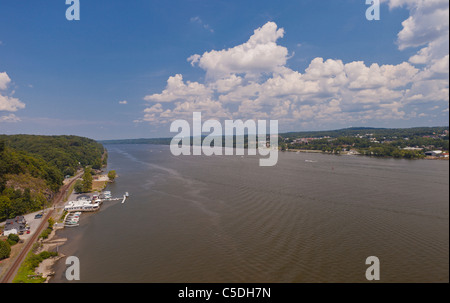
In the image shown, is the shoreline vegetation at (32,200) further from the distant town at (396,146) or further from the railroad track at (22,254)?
the distant town at (396,146)

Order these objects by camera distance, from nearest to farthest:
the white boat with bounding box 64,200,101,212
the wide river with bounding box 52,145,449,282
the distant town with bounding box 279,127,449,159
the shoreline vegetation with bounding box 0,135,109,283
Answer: the wide river with bounding box 52,145,449,282, the shoreline vegetation with bounding box 0,135,109,283, the white boat with bounding box 64,200,101,212, the distant town with bounding box 279,127,449,159

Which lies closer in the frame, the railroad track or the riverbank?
the railroad track

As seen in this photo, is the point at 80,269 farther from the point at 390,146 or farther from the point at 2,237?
the point at 390,146

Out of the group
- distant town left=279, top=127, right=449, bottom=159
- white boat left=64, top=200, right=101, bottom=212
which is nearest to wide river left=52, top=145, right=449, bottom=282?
white boat left=64, top=200, right=101, bottom=212

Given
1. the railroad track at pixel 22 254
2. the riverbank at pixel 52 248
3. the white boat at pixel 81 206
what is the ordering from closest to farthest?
1. the railroad track at pixel 22 254
2. the riverbank at pixel 52 248
3. the white boat at pixel 81 206

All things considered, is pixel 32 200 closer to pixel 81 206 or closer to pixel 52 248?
pixel 81 206

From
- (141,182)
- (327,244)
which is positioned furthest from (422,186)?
(141,182)

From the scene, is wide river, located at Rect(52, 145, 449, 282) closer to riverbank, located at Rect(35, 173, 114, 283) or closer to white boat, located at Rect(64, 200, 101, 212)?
riverbank, located at Rect(35, 173, 114, 283)

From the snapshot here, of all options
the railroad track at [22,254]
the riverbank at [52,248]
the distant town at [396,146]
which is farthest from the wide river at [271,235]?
the distant town at [396,146]

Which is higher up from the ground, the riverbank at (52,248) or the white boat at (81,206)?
the white boat at (81,206)
